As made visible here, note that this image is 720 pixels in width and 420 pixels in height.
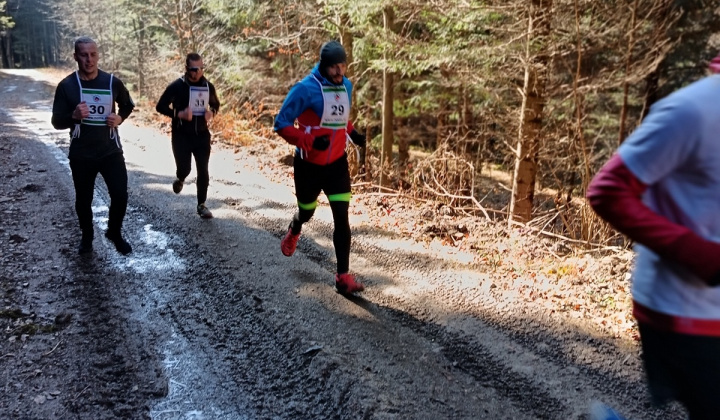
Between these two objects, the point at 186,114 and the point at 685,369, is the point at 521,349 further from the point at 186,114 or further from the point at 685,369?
the point at 186,114

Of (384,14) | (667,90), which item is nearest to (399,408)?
(384,14)

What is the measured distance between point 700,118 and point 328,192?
11.7ft

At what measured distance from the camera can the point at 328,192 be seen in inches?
196

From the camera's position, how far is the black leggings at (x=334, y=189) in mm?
4945

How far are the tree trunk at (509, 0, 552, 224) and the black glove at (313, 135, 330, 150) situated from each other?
13.8ft

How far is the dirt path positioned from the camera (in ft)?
11.6

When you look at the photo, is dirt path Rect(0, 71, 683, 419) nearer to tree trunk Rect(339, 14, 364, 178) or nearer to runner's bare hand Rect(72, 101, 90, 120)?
runner's bare hand Rect(72, 101, 90, 120)

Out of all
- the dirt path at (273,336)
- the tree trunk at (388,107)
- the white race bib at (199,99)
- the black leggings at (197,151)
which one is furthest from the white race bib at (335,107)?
the tree trunk at (388,107)

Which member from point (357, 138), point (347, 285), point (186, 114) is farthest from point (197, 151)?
point (347, 285)

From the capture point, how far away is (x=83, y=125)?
5.70 metres

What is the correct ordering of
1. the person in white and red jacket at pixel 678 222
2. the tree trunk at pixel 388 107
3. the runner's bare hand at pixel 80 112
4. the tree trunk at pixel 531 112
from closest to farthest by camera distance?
the person in white and red jacket at pixel 678 222, the runner's bare hand at pixel 80 112, the tree trunk at pixel 531 112, the tree trunk at pixel 388 107

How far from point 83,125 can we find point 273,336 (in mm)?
3274

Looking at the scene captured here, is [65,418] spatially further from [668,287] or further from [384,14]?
[384,14]

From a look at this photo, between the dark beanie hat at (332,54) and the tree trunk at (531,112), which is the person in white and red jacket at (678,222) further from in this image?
the tree trunk at (531,112)
